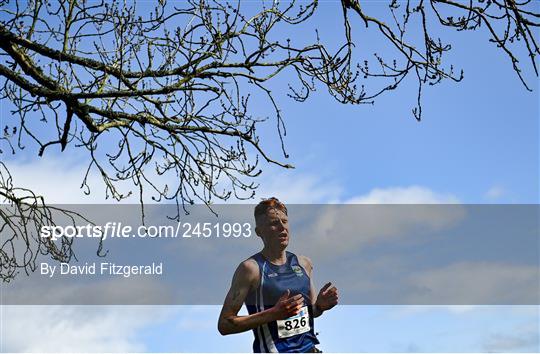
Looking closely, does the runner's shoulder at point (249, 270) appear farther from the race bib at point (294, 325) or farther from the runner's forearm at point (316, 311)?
the runner's forearm at point (316, 311)

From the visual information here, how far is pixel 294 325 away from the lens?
4609 millimetres

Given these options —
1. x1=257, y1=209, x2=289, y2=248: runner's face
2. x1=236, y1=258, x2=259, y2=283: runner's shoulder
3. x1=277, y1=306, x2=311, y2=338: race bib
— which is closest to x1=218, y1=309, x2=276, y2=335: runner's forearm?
x1=277, y1=306, x2=311, y2=338: race bib

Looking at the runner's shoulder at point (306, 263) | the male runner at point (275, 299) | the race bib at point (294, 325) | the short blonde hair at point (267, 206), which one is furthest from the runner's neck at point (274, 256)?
the race bib at point (294, 325)

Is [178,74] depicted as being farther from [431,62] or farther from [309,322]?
[309,322]

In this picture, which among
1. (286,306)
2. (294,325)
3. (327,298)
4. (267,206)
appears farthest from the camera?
(267,206)

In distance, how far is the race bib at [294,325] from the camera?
4.57 meters

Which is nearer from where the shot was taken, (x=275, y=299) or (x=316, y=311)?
(x=275, y=299)

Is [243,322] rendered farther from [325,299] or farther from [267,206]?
[267,206]

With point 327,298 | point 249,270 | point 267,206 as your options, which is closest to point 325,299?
point 327,298

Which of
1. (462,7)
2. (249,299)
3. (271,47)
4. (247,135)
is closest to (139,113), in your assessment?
(247,135)

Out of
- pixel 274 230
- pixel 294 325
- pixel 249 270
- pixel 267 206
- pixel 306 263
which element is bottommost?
pixel 294 325

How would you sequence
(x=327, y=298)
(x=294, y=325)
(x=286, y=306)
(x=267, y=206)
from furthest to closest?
(x=267, y=206) < (x=327, y=298) < (x=294, y=325) < (x=286, y=306)

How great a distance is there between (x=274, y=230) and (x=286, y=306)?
0.58 m

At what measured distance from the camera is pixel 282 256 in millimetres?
4875
